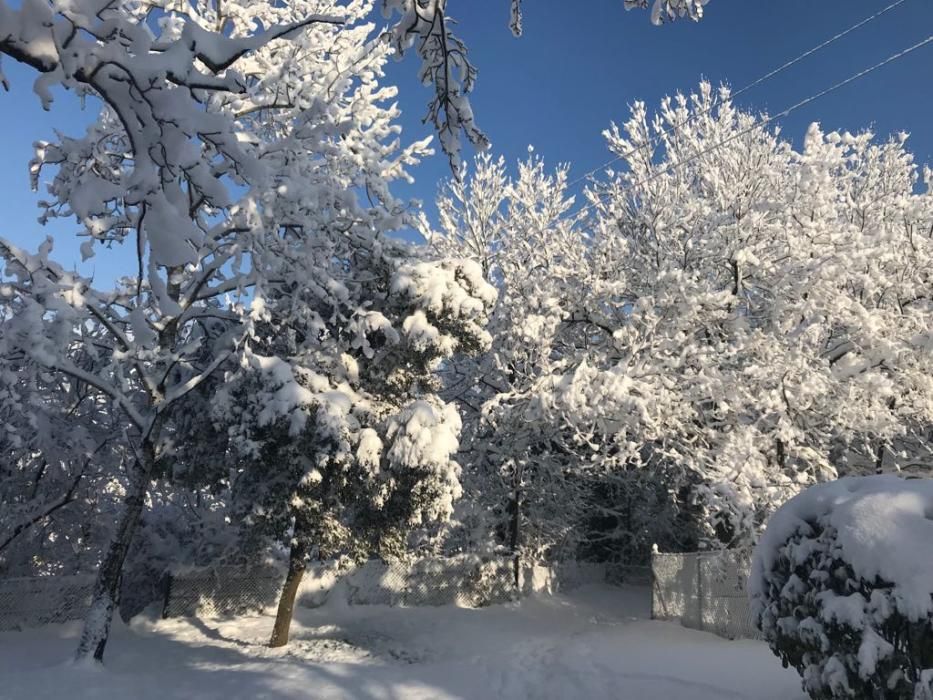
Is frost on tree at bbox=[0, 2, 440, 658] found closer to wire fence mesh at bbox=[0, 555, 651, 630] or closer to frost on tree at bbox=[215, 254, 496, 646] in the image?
frost on tree at bbox=[215, 254, 496, 646]

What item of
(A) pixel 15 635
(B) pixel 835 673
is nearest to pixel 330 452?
(A) pixel 15 635

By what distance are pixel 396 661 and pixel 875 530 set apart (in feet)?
24.2

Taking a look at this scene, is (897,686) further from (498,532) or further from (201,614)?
(498,532)

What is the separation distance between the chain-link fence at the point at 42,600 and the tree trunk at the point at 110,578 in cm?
314

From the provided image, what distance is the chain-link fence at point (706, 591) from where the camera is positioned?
32.4ft

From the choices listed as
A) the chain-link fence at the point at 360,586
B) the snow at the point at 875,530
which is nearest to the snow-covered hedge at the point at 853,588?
the snow at the point at 875,530

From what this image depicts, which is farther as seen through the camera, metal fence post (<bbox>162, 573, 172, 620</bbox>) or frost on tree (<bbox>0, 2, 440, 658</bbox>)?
metal fence post (<bbox>162, 573, 172, 620</bbox>)

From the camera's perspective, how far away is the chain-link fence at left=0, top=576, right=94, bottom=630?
10.5 meters

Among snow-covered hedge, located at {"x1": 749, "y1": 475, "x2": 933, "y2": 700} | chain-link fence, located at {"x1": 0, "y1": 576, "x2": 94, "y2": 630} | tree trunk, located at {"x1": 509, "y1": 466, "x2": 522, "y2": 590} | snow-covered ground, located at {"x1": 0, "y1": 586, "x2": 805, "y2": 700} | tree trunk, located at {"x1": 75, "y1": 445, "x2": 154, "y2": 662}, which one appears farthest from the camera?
tree trunk, located at {"x1": 509, "y1": 466, "x2": 522, "y2": 590}

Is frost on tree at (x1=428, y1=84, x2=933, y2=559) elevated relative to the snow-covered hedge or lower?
elevated

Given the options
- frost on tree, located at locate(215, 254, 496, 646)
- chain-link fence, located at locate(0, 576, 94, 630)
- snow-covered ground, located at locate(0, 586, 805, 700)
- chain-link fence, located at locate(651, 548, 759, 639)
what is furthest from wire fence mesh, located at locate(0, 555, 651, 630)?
chain-link fence, located at locate(651, 548, 759, 639)

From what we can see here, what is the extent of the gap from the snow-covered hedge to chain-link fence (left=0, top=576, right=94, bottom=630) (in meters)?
11.2

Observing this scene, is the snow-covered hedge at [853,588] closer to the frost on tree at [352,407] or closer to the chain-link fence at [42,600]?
the frost on tree at [352,407]

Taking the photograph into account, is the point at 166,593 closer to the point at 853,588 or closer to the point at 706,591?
the point at 706,591
